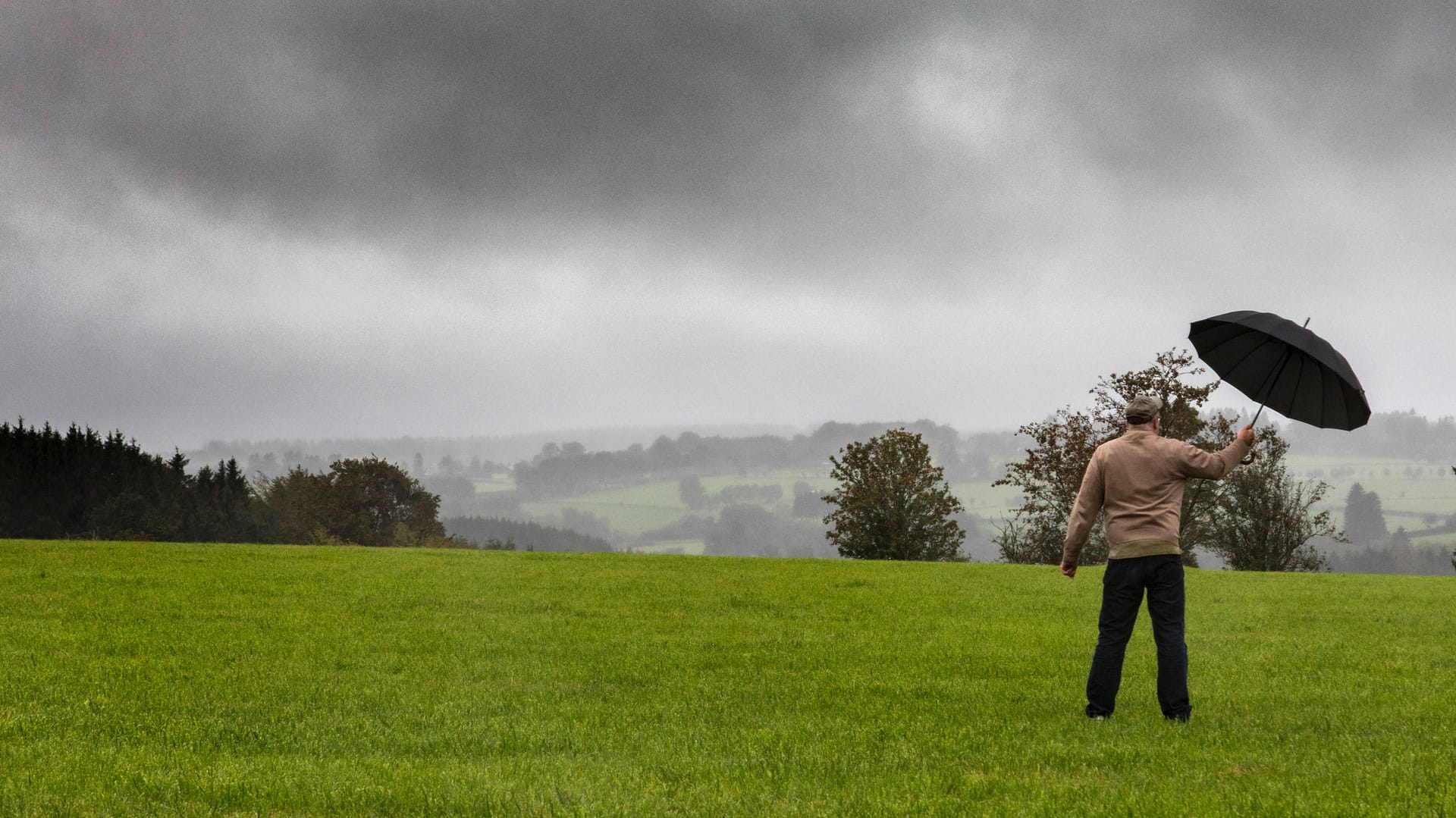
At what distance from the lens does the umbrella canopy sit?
31.1 feet

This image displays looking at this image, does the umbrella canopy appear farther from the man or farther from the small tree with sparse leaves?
the small tree with sparse leaves

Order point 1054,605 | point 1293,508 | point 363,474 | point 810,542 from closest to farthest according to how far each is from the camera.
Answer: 1. point 1054,605
2. point 1293,508
3. point 363,474
4. point 810,542

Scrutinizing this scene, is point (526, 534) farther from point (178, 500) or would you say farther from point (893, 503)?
point (893, 503)

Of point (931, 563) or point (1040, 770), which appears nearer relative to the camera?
point (1040, 770)

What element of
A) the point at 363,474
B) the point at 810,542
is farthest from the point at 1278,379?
the point at 810,542

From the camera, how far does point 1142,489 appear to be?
9.51 m

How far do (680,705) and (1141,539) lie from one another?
509 cm

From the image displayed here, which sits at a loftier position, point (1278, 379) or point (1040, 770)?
point (1278, 379)

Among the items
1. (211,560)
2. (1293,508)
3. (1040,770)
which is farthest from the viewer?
(1293,508)

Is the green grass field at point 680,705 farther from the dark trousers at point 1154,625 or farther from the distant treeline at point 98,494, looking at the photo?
the distant treeline at point 98,494

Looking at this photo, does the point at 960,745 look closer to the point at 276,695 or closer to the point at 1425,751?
the point at 1425,751

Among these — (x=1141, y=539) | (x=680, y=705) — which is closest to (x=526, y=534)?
(x=680, y=705)

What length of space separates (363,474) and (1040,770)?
9574cm

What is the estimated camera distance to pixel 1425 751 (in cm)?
843
